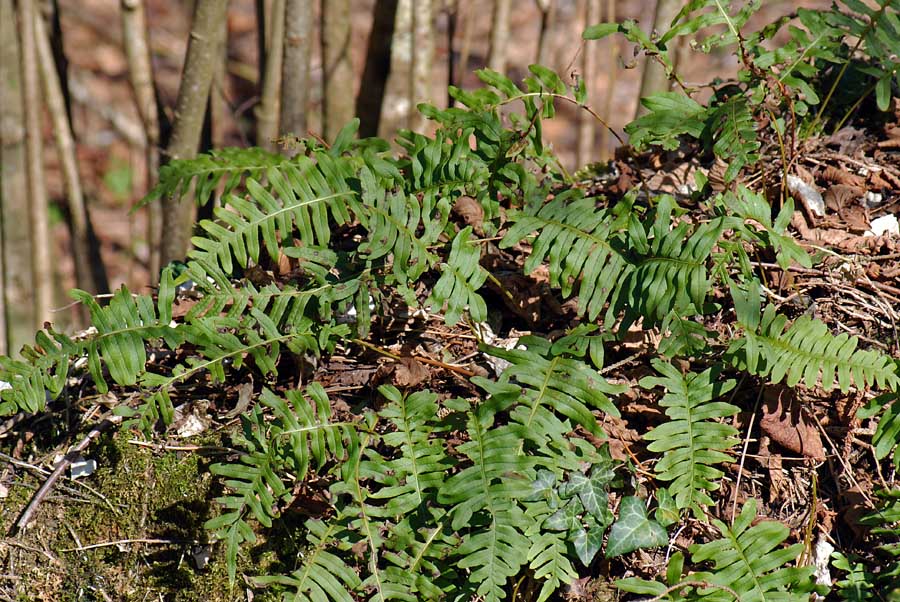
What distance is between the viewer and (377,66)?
4895mm

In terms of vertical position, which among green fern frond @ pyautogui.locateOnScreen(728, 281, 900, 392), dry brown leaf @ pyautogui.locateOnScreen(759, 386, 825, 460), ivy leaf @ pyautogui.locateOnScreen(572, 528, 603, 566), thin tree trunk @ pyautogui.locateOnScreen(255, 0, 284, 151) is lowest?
ivy leaf @ pyautogui.locateOnScreen(572, 528, 603, 566)

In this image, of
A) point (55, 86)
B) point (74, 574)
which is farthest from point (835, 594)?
point (55, 86)

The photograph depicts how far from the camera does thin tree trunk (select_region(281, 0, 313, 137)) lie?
4.22 metres

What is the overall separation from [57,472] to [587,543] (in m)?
1.59

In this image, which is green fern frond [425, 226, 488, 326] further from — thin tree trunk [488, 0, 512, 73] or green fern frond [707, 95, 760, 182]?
thin tree trunk [488, 0, 512, 73]

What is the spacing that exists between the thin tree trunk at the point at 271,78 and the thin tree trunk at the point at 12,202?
1.24 meters

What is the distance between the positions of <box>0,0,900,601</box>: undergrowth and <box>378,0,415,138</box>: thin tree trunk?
7.12ft

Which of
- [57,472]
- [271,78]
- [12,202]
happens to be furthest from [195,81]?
[57,472]

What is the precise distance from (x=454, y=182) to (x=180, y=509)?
1.29 meters

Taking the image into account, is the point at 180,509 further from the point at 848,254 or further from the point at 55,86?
the point at 55,86

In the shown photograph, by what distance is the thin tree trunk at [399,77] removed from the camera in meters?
4.80

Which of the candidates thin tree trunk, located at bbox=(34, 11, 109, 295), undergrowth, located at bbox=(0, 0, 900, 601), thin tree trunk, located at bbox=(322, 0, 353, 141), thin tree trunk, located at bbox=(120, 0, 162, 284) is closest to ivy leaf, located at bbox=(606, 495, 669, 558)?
undergrowth, located at bbox=(0, 0, 900, 601)

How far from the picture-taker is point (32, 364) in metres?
2.36

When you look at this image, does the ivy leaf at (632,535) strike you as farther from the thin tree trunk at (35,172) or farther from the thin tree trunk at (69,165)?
the thin tree trunk at (69,165)
